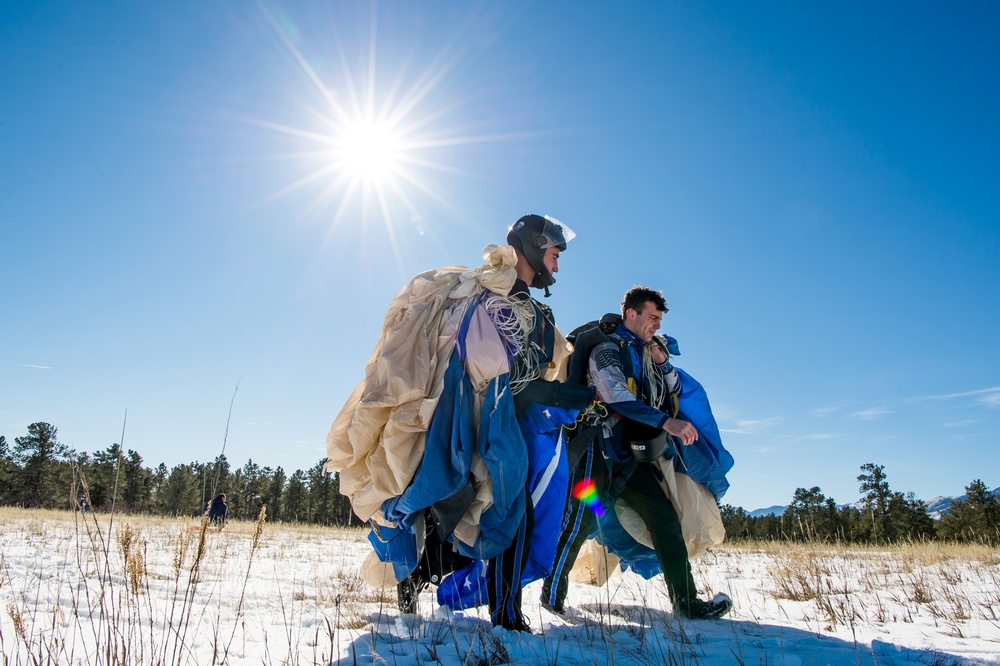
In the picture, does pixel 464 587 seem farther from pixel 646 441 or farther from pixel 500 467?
pixel 646 441

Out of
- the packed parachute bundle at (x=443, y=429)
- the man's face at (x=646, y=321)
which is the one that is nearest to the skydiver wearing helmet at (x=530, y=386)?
the packed parachute bundle at (x=443, y=429)

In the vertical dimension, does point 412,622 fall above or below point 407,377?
below

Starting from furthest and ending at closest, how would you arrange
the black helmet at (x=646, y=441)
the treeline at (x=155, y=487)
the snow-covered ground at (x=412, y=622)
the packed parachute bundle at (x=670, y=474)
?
the treeline at (x=155, y=487) → the packed parachute bundle at (x=670, y=474) → the black helmet at (x=646, y=441) → the snow-covered ground at (x=412, y=622)

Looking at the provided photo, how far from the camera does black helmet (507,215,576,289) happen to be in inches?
148

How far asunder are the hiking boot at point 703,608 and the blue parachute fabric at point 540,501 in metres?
0.87

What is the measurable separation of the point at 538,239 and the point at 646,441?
1660 mm

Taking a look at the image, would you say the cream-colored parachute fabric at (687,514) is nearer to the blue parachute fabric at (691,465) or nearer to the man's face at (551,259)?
the blue parachute fabric at (691,465)

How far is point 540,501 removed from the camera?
3453mm

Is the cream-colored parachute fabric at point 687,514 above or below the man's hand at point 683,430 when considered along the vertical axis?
below

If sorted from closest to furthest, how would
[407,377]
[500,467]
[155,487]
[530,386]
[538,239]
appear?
[500,467] → [407,377] → [530,386] → [538,239] → [155,487]

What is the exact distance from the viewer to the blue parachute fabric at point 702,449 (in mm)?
4309

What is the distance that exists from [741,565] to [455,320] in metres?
5.70

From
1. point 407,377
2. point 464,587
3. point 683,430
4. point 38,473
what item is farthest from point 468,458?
point 38,473

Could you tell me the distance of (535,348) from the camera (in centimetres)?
344
